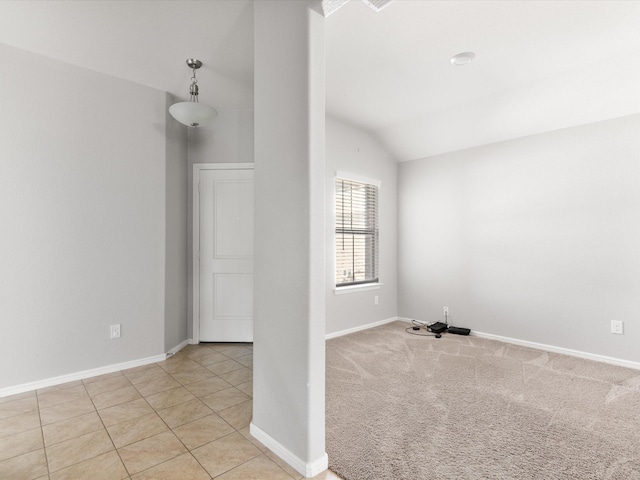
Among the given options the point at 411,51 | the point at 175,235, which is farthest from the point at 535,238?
the point at 175,235

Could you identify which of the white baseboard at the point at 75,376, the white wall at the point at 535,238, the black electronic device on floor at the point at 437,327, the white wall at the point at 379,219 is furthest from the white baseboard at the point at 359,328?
the white baseboard at the point at 75,376

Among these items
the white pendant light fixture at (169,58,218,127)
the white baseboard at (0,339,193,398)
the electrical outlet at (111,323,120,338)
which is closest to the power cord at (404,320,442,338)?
the white baseboard at (0,339,193,398)

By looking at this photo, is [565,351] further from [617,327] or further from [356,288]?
[356,288]

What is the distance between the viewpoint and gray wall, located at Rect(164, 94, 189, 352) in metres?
3.28

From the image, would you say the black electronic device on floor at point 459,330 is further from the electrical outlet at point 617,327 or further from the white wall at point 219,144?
the white wall at point 219,144

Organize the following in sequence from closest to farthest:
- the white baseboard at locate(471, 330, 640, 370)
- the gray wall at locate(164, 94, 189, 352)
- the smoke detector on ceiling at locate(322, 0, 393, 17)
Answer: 1. the smoke detector on ceiling at locate(322, 0, 393, 17)
2. the white baseboard at locate(471, 330, 640, 370)
3. the gray wall at locate(164, 94, 189, 352)

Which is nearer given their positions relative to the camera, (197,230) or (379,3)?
(379,3)

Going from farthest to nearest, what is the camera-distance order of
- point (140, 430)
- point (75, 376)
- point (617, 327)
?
point (617, 327)
point (75, 376)
point (140, 430)

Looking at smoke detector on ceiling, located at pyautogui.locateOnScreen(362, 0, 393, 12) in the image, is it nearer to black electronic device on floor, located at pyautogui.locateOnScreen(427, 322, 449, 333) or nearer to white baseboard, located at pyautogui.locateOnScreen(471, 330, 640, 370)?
black electronic device on floor, located at pyautogui.locateOnScreen(427, 322, 449, 333)

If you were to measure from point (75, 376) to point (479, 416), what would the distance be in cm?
313

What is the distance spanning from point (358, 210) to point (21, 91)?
346 centimetres

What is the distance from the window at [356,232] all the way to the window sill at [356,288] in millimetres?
71

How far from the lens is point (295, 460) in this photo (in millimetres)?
1647

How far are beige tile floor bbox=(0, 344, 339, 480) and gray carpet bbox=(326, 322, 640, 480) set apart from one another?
43 centimetres
